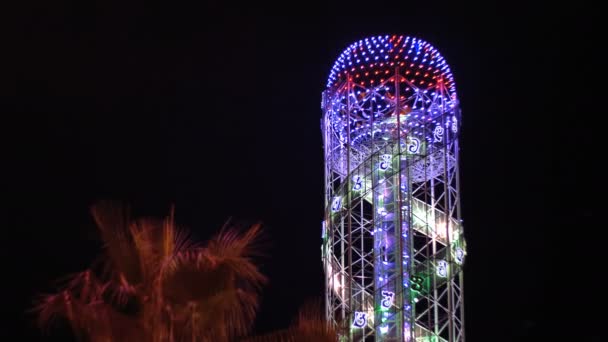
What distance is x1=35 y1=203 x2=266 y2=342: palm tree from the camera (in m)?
7.00

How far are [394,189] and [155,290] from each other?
15.9m

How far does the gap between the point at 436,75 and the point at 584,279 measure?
7650 millimetres

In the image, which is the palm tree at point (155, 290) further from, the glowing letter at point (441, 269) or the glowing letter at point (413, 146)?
the glowing letter at point (413, 146)

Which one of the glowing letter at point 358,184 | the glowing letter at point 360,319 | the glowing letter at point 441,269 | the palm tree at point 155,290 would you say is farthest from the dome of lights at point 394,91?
the palm tree at point 155,290

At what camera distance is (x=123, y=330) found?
288 inches

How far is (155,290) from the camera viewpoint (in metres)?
7.26

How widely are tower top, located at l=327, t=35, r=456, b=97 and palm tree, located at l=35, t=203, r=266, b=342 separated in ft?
54.1

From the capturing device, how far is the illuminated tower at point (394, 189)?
22.0 meters

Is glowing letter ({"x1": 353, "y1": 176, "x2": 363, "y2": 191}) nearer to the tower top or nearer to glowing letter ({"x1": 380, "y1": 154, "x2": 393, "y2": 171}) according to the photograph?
glowing letter ({"x1": 380, "y1": 154, "x2": 393, "y2": 171})

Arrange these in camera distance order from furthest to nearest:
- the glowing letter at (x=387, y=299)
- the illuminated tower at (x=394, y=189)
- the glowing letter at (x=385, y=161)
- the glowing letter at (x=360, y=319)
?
the glowing letter at (x=385, y=161)
the illuminated tower at (x=394, y=189)
the glowing letter at (x=387, y=299)
the glowing letter at (x=360, y=319)

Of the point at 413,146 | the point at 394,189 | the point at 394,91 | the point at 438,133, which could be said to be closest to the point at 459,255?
the point at 394,189

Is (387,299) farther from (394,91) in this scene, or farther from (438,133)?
(394,91)

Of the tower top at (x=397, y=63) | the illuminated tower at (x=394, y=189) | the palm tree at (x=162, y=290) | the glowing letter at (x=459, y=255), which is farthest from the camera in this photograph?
the tower top at (x=397, y=63)

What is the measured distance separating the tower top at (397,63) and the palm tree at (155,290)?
16.5 meters
